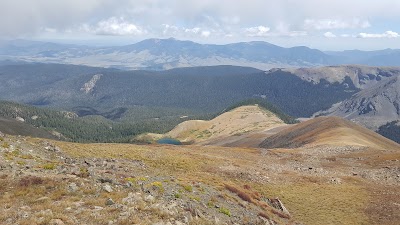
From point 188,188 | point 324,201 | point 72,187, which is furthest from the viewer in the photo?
point 324,201

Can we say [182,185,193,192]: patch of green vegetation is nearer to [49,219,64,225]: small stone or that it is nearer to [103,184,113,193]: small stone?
[103,184,113,193]: small stone

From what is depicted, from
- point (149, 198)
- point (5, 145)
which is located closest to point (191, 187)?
point (149, 198)

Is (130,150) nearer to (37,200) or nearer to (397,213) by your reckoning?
(37,200)

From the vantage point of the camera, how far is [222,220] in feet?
91.5

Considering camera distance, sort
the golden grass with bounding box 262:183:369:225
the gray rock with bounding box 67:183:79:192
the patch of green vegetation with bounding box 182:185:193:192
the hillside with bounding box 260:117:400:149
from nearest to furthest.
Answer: the gray rock with bounding box 67:183:79:192, the patch of green vegetation with bounding box 182:185:193:192, the golden grass with bounding box 262:183:369:225, the hillside with bounding box 260:117:400:149

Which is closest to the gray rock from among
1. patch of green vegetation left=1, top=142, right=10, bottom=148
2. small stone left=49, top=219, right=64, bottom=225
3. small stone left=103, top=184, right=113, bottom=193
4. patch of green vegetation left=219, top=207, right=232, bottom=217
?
small stone left=103, top=184, right=113, bottom=193

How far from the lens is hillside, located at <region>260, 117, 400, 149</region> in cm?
9719

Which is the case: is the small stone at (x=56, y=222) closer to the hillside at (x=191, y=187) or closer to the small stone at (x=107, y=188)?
the hillside at (x=191, y=187)

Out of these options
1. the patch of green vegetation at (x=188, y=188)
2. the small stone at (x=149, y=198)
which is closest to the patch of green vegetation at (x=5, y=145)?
the patch of green vegetation at (x=188, y=188)

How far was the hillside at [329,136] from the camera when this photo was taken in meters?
97.2

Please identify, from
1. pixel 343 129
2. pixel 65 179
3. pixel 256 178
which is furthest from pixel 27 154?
pixel 343 129

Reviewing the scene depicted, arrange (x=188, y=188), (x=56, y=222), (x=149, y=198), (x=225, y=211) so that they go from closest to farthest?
(x=56, y=222)
(x=149, y=198)
(x=225, y=211)
(x=188, y=188)

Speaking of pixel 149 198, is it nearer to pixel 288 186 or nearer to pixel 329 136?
pixel 288 186

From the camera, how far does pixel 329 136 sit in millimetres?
104875
